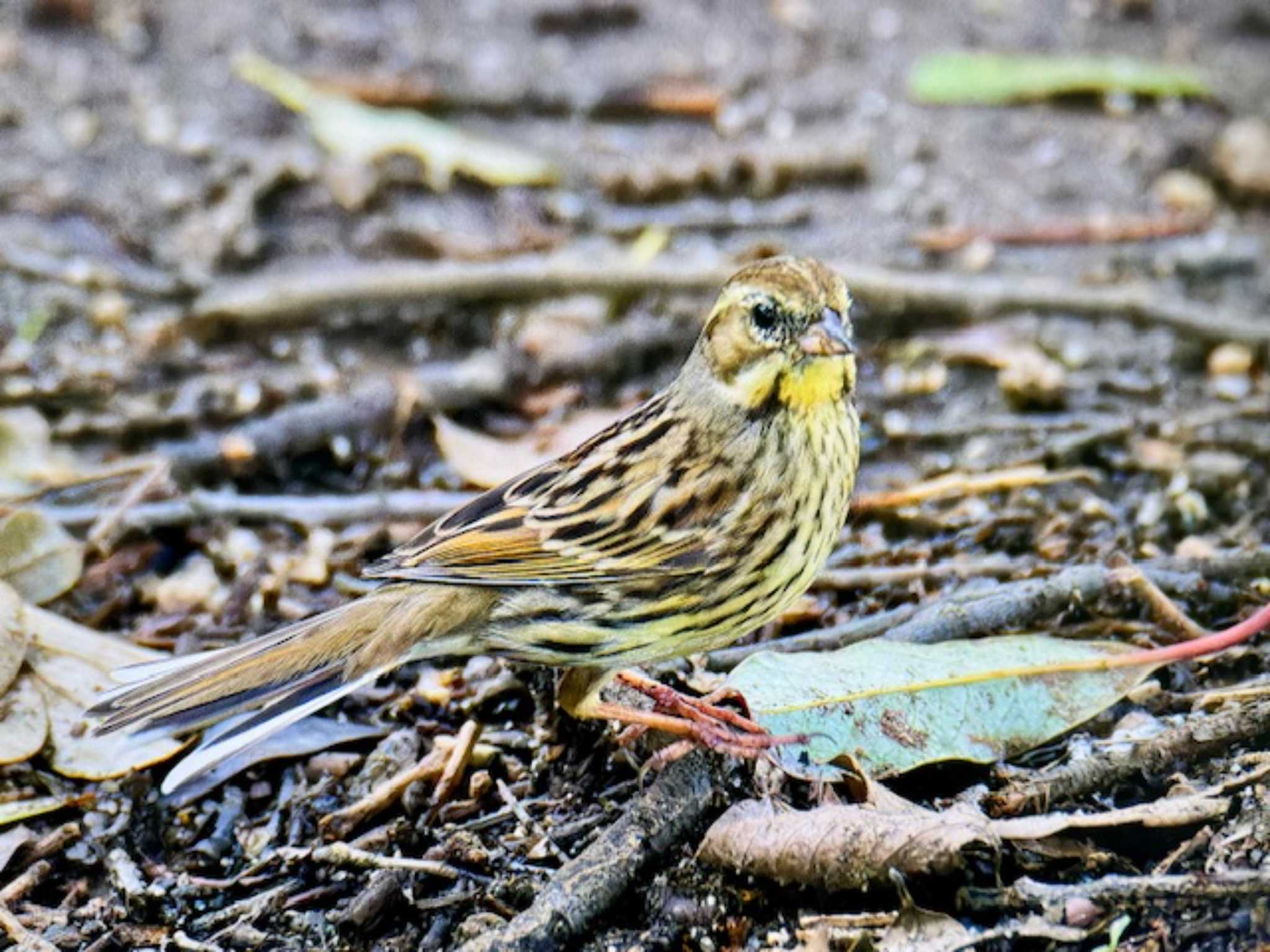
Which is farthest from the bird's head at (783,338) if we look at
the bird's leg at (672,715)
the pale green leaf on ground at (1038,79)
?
the pale green leaf on ground at (1038,79)

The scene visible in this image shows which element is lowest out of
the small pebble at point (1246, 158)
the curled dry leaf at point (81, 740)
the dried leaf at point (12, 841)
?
the dried leaf at point (12, 841)

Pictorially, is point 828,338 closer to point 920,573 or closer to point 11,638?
point 920,573

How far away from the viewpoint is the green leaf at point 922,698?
379cm

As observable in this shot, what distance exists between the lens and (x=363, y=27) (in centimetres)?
816

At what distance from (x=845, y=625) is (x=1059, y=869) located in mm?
1132

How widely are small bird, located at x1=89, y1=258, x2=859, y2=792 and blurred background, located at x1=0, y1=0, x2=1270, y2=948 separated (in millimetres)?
321

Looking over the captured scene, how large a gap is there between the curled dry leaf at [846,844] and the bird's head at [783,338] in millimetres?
1109

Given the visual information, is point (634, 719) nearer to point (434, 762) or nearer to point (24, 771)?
point (434, 762)

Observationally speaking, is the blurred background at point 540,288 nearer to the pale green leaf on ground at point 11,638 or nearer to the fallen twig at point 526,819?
the fallen twig at point 526,819

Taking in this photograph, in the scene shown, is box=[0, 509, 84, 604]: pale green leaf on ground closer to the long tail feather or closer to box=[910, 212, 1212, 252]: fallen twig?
the long tail feather

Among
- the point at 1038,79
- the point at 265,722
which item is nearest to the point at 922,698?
the point at 265,722

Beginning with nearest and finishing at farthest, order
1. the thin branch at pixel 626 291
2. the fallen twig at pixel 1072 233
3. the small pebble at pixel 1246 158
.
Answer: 1. the thin branch at pixel 626 291
2. the fallen twig at pixel 1072 233
3. the small pebble at pixel 1246 158

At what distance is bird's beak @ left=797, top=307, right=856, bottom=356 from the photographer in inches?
157

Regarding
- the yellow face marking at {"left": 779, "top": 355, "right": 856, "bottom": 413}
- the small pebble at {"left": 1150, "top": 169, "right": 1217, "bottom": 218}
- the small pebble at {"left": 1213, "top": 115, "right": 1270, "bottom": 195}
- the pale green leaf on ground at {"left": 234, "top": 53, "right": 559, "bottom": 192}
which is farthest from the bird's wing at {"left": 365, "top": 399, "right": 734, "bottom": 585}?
the small pebble at {"left": 1213, "top": 115, "right": 1270, "bottom": 195}
